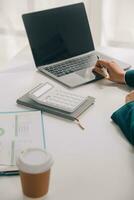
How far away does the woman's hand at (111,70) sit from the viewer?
134cm

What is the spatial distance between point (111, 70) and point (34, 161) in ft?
2.43

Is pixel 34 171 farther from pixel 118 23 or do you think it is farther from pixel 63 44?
pixel 118 23

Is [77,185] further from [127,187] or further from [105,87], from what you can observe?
[105,87]

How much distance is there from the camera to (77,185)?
0.81 m

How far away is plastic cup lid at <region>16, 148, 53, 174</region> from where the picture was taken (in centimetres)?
70

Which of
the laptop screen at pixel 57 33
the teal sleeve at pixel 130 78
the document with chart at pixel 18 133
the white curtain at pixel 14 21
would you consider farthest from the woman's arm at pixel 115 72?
the white curtain at pixel 14 21

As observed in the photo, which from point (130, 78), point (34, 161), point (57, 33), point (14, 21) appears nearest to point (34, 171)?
point (34, 161)

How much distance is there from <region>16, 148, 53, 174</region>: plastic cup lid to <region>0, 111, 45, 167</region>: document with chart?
12cm

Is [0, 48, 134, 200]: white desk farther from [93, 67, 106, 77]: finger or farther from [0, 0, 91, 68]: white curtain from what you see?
[0, 0, 91, 68]: white curtain

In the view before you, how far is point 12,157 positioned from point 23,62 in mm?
753

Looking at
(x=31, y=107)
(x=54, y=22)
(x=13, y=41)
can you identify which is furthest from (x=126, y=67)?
(x=13, y=41)

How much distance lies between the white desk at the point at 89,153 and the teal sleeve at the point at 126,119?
2 centimetres

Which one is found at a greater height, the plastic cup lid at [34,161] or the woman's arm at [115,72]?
the plastic cup lid at [34,161]

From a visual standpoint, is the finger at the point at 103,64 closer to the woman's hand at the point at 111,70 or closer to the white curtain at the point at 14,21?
the woman's hand at the point at 111,70
